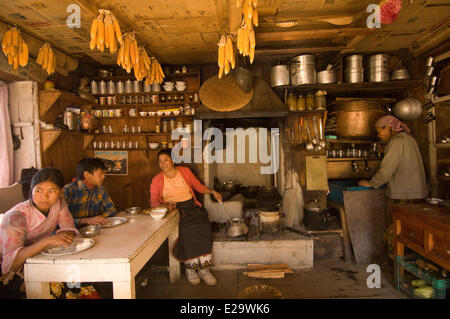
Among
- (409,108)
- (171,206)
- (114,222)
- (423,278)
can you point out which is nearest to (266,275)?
(171,206)

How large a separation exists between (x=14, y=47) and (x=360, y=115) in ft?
16.3

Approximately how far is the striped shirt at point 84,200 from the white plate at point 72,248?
82 centimetres

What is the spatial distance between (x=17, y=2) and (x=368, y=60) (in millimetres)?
4851

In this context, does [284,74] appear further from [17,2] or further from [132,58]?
[17,2]

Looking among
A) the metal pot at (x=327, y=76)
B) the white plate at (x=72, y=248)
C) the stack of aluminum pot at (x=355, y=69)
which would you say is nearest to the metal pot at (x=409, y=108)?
the stack of aluminum pot at (x=355, y=69)

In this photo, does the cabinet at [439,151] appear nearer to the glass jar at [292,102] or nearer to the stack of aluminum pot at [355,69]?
the stack of aluminum pot at [355,69]

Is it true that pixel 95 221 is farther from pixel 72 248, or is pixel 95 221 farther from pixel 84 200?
pixel 72 248

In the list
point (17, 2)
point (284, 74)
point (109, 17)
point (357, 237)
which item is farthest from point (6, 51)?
point (357, 237)

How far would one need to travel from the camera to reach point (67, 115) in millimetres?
4426

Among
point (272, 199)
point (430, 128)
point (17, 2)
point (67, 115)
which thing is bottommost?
point (272, 199)

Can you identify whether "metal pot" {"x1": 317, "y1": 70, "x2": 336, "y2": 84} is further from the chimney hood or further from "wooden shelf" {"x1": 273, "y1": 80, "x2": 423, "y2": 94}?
the chimney hood

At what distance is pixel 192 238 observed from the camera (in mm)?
3389

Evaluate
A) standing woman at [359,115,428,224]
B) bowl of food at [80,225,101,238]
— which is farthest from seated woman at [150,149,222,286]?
standing woman at [359,115,428,224]

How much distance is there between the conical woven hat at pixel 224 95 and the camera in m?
4.18
